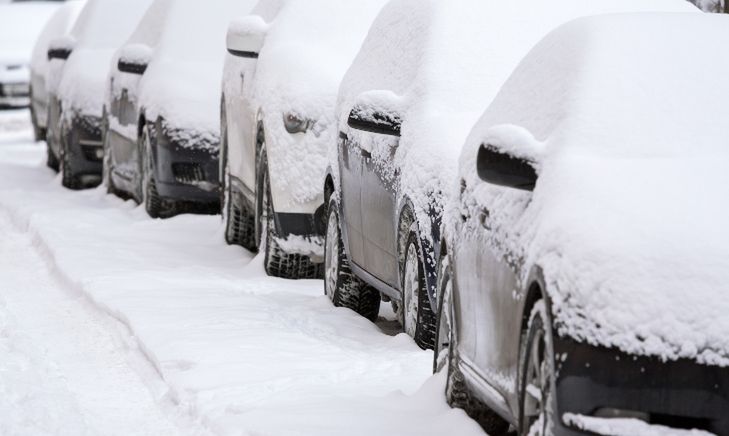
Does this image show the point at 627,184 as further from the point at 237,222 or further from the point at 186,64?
the point at 186,64

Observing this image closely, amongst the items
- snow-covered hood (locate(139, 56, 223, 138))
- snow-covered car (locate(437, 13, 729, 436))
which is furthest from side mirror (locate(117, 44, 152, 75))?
snow-covered car (locate(437, 13, 729, 436))

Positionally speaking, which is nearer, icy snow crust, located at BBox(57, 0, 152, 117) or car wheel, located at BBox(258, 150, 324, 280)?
car wheel, located at BBox(258, 150, 324, 280)

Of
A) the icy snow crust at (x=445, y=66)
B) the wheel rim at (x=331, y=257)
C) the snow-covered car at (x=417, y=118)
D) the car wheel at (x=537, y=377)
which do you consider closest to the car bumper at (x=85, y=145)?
the wheel rim at (x=331, y=257)

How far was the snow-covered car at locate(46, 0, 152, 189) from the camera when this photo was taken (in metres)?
18.0

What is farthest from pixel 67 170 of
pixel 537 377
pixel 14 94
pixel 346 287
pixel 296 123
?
pixel 537 377

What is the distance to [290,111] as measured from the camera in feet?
37.2

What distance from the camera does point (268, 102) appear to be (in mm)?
11578

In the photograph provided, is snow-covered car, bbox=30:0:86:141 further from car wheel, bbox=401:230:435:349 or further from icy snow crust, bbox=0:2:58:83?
car wheel, bbox=401:230:435:349

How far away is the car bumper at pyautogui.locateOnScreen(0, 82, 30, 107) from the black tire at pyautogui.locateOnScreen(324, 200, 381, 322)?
66.8 ft

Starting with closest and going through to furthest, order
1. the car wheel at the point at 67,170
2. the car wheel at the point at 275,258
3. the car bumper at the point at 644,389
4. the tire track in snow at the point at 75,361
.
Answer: the car bumper at the point at 644,389 < the tire track in snow at the point at 75,361 < the car wheel at the point at 275,258 < the car wheel at the point at 67,170

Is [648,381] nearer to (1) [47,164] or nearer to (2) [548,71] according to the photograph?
(2) [548,71]

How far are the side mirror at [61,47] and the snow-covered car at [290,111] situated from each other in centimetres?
655

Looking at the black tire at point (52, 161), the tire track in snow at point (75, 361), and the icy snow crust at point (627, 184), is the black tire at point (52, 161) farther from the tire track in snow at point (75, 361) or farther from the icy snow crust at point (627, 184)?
the icy snow crust at point (627, 184)

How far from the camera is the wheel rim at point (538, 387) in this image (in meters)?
5.41
